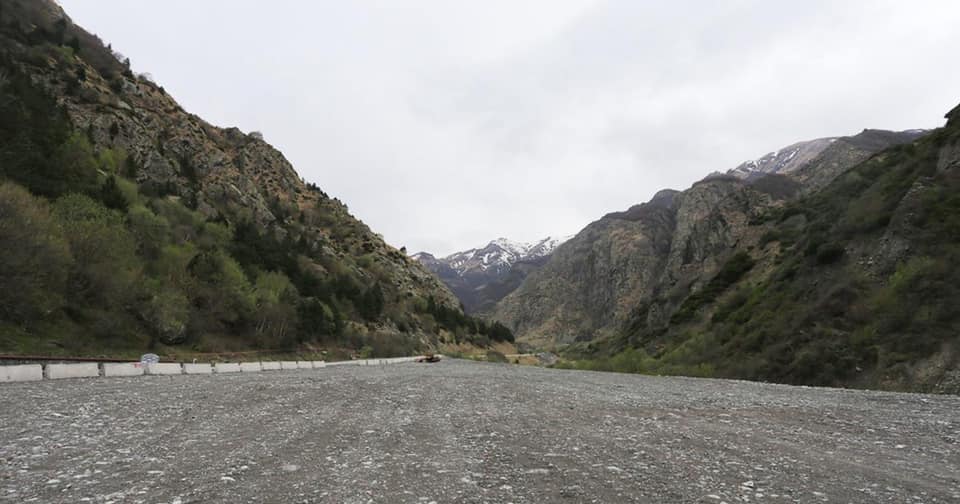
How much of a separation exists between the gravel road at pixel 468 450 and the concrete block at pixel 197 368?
15.8 m

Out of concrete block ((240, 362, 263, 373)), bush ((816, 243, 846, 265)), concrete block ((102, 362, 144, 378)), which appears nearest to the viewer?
concrete block ((102, 362, 144, 378))

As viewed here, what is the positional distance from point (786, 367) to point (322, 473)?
32.1 metres

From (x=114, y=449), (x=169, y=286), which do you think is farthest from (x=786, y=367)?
(x=169, y=286)

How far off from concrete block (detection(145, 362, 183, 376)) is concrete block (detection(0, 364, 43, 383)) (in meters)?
6.37

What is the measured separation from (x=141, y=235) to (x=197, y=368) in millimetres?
24599

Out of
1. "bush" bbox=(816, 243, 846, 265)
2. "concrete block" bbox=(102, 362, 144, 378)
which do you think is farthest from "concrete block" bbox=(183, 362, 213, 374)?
"bush" bbox=(816, 243, 846, 265)

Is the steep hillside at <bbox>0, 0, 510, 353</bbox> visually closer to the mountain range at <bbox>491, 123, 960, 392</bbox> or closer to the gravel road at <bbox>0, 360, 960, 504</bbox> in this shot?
the gravel road at <bbox>0, 360, 960, 504</bbox>

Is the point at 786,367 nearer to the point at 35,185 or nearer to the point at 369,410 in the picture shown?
the point at 369,410

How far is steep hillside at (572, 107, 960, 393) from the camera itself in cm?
2438

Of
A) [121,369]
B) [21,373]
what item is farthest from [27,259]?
[21,373]

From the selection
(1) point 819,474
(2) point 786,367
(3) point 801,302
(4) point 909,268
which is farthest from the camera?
(3) point 801,302

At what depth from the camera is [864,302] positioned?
98.9 feet

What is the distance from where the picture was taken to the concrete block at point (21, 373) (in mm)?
21812

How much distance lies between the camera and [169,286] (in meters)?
47.0
